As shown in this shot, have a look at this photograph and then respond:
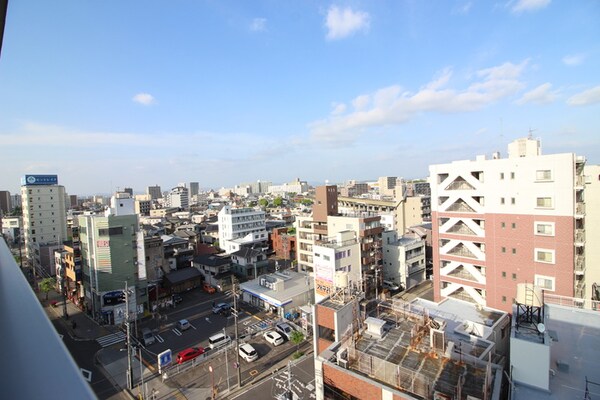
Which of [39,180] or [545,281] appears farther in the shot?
[39,180]

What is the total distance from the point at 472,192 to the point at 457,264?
4.03 meters

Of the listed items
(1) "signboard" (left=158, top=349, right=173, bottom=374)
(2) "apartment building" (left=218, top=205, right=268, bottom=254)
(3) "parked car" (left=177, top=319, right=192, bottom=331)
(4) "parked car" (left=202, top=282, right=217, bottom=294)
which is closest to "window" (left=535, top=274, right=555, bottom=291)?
(1) "signboard" (left=158, top=349, right=173, bottom=374)

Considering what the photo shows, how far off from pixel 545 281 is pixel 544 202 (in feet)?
11.7

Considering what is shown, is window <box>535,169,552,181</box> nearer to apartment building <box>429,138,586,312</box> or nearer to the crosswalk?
apartment building <box>429,138,586,312</box>

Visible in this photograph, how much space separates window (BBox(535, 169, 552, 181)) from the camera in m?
13.8

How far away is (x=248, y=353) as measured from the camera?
15195mm

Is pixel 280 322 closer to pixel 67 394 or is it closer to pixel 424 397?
pixel 424 397

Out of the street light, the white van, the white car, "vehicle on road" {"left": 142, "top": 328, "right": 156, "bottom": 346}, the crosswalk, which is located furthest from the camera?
the crosswalk

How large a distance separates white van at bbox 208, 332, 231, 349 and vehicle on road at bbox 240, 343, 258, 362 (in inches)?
52.4

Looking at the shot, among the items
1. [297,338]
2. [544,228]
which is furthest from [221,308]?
[544,228]

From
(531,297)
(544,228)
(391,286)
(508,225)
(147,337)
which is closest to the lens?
(531,297)

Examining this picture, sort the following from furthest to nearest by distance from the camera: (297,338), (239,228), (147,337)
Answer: (239,228)
(147,337)
(297,338)

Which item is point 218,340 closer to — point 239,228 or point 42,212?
point 239,228

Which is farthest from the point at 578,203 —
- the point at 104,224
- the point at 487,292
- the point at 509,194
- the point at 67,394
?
the point at 104,224
